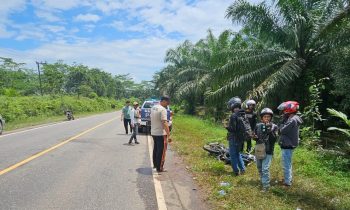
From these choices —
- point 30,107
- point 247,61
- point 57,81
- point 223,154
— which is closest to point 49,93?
point 57,81

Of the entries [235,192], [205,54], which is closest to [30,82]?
[205,54]

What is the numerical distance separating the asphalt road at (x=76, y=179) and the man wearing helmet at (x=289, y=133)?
2586 mm

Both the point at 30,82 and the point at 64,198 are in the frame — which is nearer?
the point at 64,198

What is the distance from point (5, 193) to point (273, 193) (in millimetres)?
4694

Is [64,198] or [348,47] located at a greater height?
[348,47]

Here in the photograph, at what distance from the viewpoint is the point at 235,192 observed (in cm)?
659

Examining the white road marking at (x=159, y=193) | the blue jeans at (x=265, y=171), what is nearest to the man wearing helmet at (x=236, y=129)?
the blue jeans at (x=265, y=171)

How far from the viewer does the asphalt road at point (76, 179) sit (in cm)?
597

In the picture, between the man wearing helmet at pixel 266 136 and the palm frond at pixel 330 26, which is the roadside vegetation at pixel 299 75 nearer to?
the palm frond at pixel 330 26

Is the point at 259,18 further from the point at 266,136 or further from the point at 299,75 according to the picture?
the point at 266,136

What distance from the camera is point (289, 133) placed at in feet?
22.4

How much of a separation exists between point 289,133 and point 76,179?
14.4ft

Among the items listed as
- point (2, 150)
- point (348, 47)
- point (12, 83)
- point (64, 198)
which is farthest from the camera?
point (12, 83)

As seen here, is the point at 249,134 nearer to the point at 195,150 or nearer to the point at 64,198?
the point at 64,198
